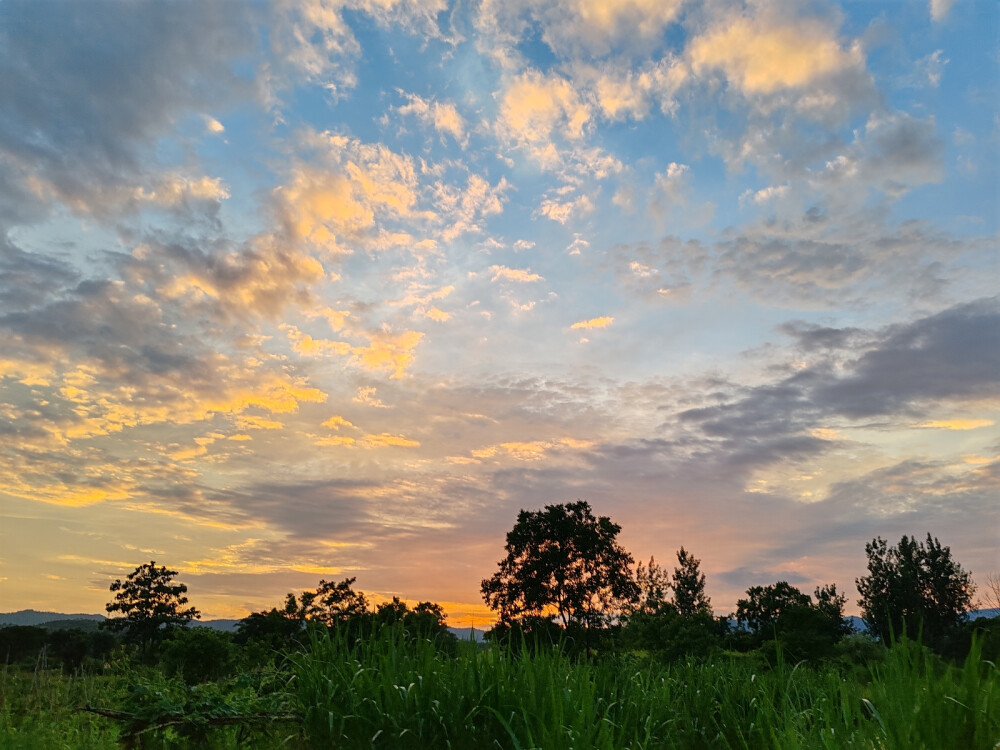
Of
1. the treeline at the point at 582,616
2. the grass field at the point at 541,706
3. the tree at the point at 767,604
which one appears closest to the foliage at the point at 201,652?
the treeline at the point at 582,616

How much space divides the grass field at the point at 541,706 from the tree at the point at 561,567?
1491 inches

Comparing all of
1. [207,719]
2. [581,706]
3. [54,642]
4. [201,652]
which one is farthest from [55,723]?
[54,642]

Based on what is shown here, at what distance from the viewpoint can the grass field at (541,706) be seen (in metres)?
5.22

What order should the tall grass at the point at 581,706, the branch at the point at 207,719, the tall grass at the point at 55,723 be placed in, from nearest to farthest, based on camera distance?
the tall grass at the point at 581,706, the branch at the point at 207,719, the tall grass at the point at 55,723

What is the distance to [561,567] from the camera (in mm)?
46438

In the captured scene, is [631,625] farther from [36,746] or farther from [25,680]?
[36,746]

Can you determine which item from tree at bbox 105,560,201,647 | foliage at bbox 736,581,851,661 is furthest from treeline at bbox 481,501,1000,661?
tree at bbox 105,560,201,647

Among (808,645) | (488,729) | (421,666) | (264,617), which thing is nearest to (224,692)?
(421,666)

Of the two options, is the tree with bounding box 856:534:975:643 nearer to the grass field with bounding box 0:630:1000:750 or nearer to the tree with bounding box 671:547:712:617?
the tree with bounding box 671:547:712:617

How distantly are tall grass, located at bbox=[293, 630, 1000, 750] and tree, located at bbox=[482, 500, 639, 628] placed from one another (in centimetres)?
3816

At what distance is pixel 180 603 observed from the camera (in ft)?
171

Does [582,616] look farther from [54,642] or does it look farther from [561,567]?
[54,642]

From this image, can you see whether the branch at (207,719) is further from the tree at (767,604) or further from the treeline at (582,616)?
the tree at (767,604)

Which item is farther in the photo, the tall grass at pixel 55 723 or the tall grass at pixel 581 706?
the tall grass at pixel 55 723
